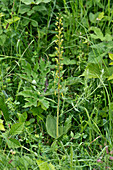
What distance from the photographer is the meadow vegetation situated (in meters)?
1.88

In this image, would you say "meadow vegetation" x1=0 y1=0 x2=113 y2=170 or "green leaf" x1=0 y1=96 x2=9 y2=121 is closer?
"meadow vegetation" x1=0 y1=0 x2=113 y2=170

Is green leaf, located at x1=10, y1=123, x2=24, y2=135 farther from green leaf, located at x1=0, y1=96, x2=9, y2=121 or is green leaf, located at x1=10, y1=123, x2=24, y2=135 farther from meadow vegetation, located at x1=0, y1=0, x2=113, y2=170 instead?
green leaf, located at x1=0, y1=96, x2=9, y2=121

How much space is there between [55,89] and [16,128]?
0.53 metres

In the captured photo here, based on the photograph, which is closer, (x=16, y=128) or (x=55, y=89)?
(x=16, y=128)

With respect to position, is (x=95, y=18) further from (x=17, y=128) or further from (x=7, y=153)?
(x=7, y=153)

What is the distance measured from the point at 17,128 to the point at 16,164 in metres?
0.31

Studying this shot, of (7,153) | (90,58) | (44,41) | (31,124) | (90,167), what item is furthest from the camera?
(44,41)

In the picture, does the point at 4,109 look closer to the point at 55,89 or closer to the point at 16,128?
the point at 16,128

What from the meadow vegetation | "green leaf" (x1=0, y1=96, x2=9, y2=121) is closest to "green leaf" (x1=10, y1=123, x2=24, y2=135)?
the meadow vegetation

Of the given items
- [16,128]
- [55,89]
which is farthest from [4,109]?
[55,89]

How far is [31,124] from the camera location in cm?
220

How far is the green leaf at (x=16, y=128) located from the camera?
77.9 inches

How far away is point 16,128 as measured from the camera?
6.52ft

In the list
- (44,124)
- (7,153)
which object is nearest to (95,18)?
(44,124)
